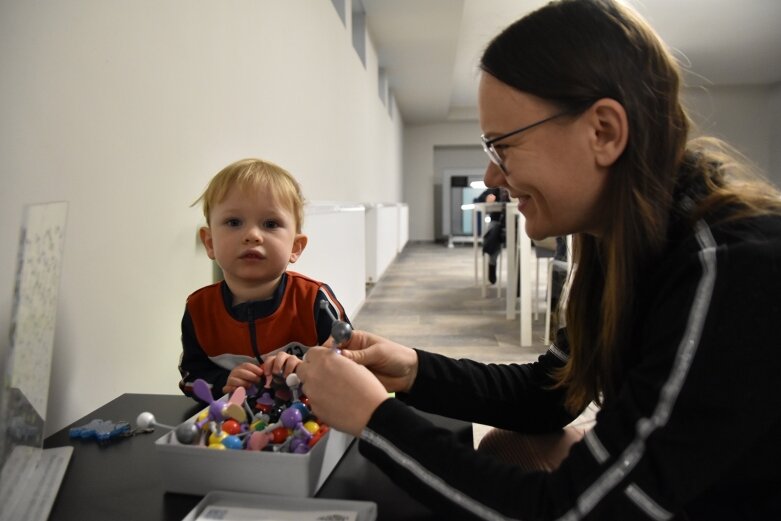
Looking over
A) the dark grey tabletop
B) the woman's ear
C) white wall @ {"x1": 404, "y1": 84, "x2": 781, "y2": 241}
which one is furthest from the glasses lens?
white wall @ {"x1": 404, "y1": 84, "x2": 781, "y2": 241}

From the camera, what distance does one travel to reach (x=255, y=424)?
2.51 ft

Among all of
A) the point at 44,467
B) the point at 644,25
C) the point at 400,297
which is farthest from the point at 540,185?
the point at 400,297

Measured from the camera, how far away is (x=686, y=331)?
57cm

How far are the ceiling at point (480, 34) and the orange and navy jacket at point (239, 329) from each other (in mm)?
3568

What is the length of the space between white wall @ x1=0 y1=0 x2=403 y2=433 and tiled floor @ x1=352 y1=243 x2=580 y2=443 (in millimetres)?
1232

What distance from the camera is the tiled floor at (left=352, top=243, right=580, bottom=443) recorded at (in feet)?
11.1

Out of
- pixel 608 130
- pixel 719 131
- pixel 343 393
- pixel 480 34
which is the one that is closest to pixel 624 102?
pixel 608 130

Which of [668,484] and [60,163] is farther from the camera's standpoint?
[60,163]

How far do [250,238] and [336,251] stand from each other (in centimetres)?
177

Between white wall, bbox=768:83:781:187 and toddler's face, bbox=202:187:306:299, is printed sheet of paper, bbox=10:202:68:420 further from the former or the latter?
white wall, bbox=768:83:781:187

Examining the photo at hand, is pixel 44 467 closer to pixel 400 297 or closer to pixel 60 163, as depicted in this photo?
pixel 60 163

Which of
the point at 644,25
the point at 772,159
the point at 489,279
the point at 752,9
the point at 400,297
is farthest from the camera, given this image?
the point at 772,159

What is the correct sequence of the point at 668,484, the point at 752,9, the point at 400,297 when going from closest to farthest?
the point at 668,484, the point at 400,297, the point at 752,9

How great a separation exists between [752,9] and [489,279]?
13.1ft
